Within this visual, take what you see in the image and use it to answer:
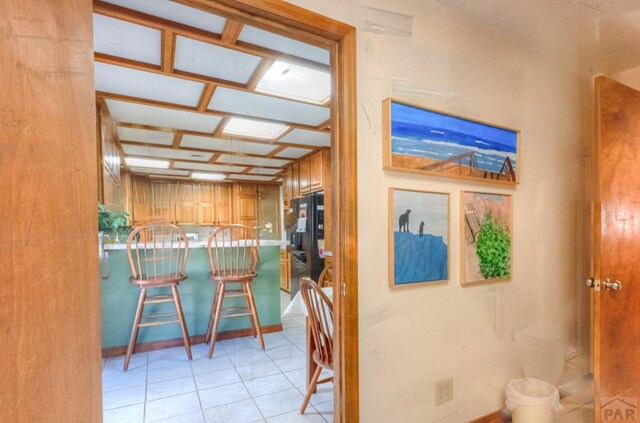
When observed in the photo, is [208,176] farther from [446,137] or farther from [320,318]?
[446,137]

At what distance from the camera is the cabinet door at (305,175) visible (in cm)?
400

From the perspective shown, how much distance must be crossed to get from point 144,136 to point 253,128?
2.88 feet

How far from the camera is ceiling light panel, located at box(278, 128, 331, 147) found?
308 cm

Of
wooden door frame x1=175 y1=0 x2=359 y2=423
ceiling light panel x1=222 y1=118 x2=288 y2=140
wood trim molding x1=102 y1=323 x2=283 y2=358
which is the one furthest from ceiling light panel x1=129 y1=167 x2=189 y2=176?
wooden door frame x1=175 y1=0 x2=359 y2=423

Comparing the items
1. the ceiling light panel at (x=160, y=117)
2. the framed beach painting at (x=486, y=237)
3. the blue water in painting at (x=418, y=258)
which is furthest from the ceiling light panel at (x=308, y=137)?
the blue water in painting at (x=418, y=258)

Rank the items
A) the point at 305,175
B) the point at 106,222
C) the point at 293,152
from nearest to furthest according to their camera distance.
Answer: the point at 106,222 < the point at 293,152 < the point at 305,175

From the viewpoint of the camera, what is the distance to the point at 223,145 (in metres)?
2.77

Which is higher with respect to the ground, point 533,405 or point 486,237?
point 486,237

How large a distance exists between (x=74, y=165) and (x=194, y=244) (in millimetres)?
2021

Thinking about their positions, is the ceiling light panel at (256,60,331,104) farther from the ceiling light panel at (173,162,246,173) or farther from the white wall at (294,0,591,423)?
the ceiling light panel at (173,162,246,173)

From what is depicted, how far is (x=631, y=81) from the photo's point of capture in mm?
2064

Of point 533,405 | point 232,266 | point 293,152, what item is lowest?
point 533,405

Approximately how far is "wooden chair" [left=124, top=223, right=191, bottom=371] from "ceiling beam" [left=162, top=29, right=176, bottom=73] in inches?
43.6

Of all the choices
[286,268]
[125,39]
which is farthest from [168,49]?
[286,268]
